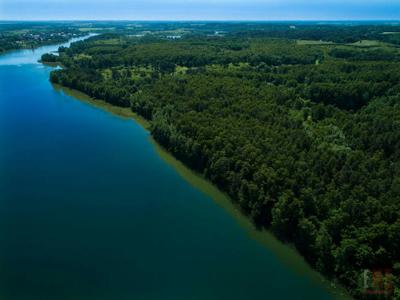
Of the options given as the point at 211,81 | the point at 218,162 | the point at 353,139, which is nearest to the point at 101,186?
the point at 218,162

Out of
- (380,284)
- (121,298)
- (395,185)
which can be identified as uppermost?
(395,185)

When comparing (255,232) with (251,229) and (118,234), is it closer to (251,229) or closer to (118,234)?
(251,229)

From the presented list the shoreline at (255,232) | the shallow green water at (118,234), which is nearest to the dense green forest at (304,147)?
the shoreline at (255,232)

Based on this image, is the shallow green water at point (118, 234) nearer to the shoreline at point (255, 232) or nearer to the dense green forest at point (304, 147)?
the shoreline at point (255, 232)

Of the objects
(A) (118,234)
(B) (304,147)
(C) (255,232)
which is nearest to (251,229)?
(C) (255,232)

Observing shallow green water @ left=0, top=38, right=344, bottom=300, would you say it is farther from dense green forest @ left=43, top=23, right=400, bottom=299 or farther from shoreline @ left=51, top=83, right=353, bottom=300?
dense green forest @ left=43, top=23, right=400, bottom=299

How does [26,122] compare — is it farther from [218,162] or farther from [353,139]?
[353,139]
